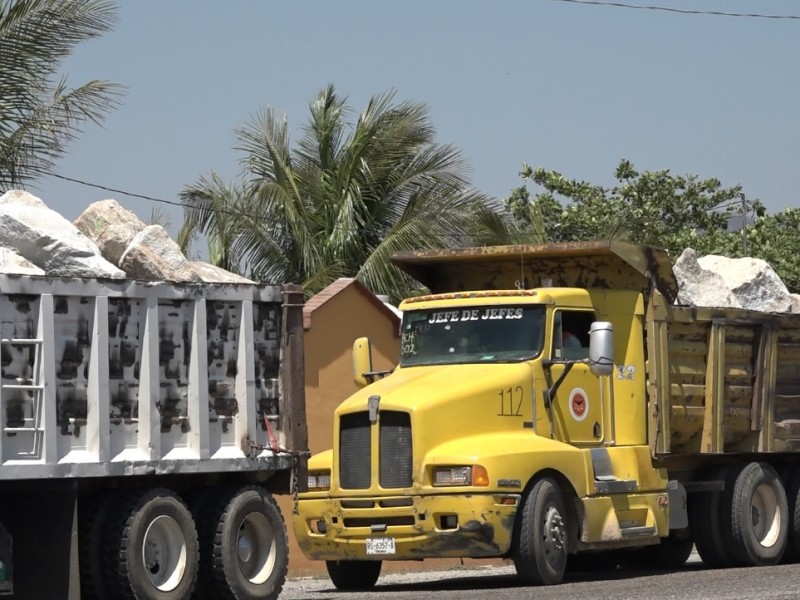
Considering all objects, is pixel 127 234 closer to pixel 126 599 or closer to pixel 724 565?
pixel 126 599

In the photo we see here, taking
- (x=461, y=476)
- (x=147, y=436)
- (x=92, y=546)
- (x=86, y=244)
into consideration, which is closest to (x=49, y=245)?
(x=86, y=244)

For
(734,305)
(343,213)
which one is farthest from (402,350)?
(343,213)

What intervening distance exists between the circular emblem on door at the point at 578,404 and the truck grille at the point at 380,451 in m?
1.86

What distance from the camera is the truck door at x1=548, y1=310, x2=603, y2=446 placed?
15.4 m

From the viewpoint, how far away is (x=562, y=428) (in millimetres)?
15469

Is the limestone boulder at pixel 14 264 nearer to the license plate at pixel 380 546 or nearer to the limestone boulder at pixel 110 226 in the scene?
the limestone boulder at pixel 110 226

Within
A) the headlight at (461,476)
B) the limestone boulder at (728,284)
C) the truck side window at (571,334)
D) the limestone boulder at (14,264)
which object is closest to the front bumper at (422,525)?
the headlight at (461,476)

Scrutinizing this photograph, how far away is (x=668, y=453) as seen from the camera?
16.3 meters

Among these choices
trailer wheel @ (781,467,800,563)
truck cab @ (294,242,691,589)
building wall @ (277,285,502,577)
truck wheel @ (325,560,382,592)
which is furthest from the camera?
building wall @ (277,285,502,577)

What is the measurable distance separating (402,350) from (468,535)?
260cm

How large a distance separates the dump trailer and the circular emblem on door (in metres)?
3.38

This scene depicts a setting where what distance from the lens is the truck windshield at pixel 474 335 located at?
15.5 m

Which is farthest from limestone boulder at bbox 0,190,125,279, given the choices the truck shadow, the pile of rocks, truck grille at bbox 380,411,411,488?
the truck shadow

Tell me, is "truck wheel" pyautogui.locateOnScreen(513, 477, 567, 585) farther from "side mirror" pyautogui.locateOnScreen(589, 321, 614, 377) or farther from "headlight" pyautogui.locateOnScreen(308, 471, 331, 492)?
"headlight" pyautogui.locateOnScreen(308, 471, 331, 492)
